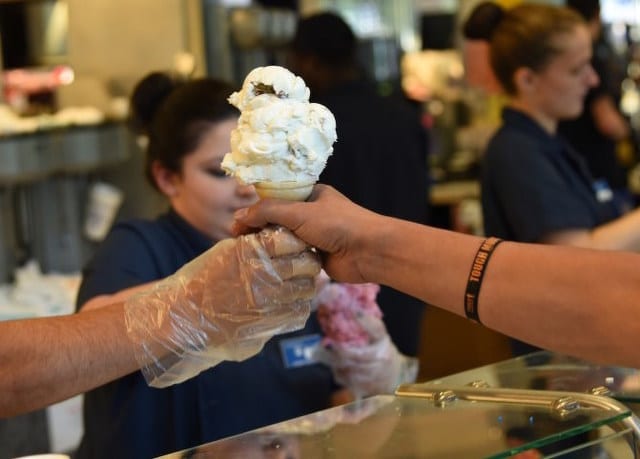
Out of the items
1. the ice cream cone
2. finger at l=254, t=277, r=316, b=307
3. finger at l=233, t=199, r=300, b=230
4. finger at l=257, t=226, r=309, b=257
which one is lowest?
finger at l=254, t=277, r=316, b=307

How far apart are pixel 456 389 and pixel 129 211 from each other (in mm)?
3290

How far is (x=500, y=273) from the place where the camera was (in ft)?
5.24

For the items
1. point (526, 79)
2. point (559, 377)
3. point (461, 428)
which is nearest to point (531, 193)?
point (526, 79)

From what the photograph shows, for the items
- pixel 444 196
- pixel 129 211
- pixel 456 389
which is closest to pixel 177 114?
pixel 456 389

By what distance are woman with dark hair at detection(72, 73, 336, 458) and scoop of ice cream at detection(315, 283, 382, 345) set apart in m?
0.09

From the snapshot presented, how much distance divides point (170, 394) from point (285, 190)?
0.66 meters

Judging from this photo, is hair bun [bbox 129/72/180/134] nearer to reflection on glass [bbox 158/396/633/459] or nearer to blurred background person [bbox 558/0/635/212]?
reflection on glass [bbox 158/396/633/459]

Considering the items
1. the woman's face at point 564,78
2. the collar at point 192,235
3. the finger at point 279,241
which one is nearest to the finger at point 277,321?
the finger at point 279,241

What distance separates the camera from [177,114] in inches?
102

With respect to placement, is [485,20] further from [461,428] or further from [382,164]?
[461,428]

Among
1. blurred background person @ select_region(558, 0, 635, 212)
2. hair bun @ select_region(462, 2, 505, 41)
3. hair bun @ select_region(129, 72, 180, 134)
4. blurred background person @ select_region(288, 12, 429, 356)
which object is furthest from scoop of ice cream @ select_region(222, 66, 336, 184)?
blurred background person @ select_region(558, 0, 635, 212)

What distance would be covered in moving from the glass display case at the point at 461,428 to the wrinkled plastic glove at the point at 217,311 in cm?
21

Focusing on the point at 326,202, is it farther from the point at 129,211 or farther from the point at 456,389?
the point at 129,211

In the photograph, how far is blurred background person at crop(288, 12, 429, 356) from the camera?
412 centimetres
